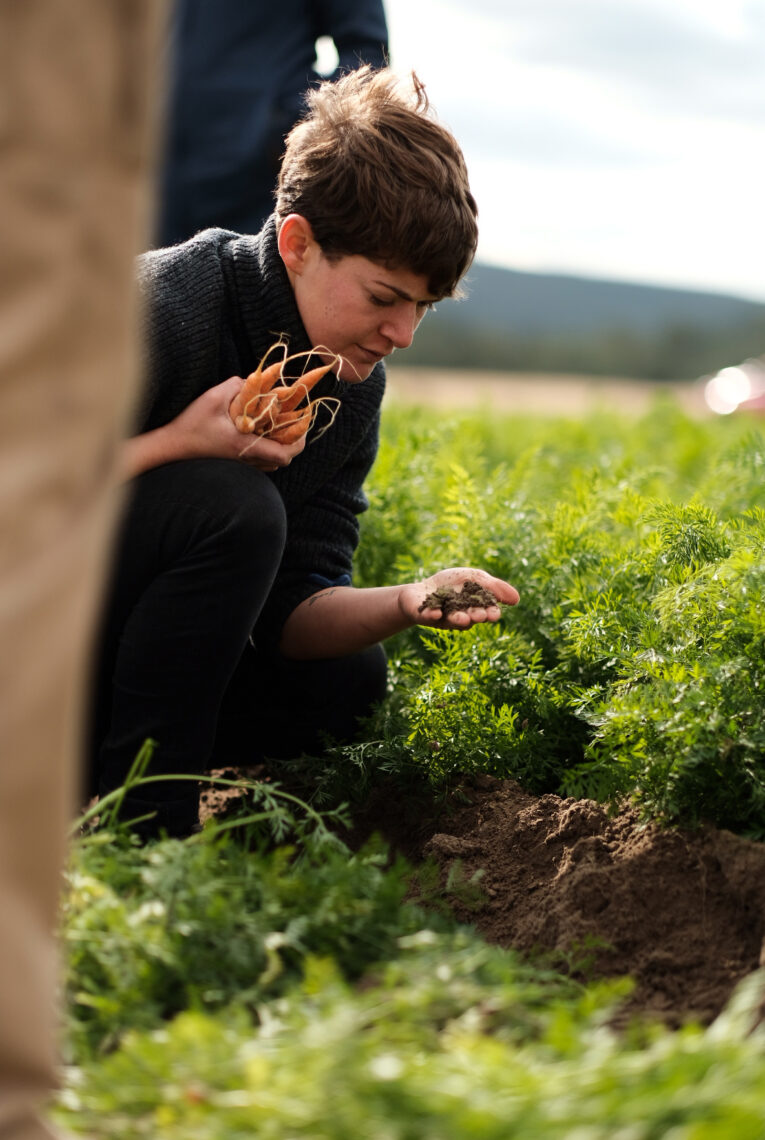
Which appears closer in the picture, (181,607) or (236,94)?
(181,607)

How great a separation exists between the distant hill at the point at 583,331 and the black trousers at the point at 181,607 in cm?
1495

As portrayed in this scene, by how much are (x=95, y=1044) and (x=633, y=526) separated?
1736 mm

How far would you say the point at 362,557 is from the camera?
324cm

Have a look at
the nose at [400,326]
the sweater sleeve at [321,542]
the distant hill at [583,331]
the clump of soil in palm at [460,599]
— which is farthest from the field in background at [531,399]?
the clump of soil in palm at [460,599]

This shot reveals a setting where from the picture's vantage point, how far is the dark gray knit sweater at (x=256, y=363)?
2.30 m

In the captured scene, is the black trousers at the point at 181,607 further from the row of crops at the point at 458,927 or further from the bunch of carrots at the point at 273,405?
the row of crops at the point at 458,927

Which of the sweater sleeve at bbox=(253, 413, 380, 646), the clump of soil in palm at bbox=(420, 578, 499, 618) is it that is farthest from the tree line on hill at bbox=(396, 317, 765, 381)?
the clump of soil in palm at bbox=(420, 578, 499, 618)

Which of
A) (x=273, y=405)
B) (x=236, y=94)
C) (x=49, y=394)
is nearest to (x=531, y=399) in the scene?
(x=236, y=94)

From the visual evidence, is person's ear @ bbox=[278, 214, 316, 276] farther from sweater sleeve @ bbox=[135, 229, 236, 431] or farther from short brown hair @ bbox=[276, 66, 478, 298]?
sweater sleeve @ bbox=[135, 229, 236, 431]

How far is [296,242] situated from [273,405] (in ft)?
1.19

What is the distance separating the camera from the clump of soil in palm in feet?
7.01

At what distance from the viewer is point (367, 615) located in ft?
7.85

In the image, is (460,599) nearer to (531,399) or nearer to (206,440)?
(206,440)

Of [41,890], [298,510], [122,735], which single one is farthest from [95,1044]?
[298,510]
